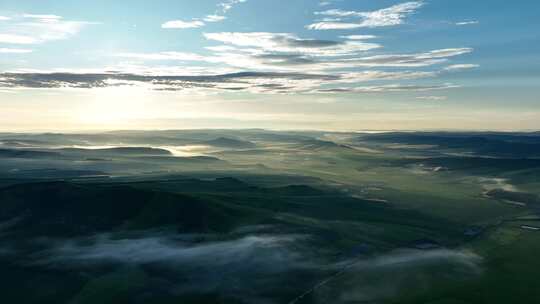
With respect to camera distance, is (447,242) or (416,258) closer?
(416,258)

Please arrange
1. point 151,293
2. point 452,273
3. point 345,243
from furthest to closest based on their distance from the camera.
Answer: point 345,243 < point 452,273 < point 151,293

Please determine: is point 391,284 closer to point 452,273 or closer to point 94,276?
point 452,273

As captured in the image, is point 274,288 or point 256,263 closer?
point 274,288

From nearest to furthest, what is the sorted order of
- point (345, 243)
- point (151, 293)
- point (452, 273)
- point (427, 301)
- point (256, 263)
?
point (427, 301)
point (151, 293)
point (452, 273)
point (256, 263)
point (345, 243)

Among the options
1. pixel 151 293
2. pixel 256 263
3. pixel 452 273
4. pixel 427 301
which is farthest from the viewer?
pixel 256 263

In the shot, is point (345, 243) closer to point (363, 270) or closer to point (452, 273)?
point (363, 270)

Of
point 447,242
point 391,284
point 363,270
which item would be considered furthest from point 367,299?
point 447,242

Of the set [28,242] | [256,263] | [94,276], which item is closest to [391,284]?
[256,263]

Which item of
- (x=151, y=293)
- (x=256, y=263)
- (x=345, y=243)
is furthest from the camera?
(x=345, y=243)

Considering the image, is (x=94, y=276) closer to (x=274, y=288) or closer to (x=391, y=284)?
(x=274, y=288)
